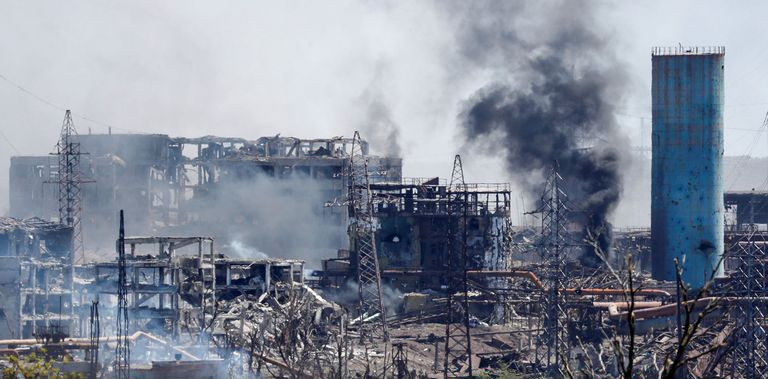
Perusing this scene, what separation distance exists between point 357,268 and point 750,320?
2403 cm

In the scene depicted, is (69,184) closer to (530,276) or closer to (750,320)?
(530,276)

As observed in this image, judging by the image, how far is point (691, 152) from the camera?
5112 centimetres

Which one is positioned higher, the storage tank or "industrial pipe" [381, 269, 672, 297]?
the storage tank

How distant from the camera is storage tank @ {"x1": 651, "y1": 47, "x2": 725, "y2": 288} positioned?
51.2 meters

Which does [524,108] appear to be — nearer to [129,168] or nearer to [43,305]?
[129,168]

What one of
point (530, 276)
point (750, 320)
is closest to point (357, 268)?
point (530, 276)

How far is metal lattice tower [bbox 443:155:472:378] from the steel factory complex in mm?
166

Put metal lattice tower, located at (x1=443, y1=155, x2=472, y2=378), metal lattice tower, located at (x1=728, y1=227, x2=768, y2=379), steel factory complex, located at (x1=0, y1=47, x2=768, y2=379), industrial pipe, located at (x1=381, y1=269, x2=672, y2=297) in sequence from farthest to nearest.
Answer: industrial pipe, located at (x1=381, y1=269, x2=672, y2=297)
metal lattice tower, located at (x1=443, y1=155, x2=472, y2=378)
steel factory complex, located at (x1=0, y1=47, x2=768, y2=379)
metal lattice tower, located at (x1=728, y1=227, x2=768, y2=379)

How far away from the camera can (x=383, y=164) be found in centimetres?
7838

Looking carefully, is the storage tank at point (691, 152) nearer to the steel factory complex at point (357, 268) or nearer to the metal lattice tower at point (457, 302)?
the steel factory complex at point (357, 268)

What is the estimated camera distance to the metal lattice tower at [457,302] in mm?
36659

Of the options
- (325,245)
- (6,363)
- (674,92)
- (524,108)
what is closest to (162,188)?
(325,245)

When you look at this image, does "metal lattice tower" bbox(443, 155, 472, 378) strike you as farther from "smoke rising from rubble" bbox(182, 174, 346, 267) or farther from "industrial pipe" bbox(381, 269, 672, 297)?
"smoke rising from rubble" bbox(182, 174, 346, 267)

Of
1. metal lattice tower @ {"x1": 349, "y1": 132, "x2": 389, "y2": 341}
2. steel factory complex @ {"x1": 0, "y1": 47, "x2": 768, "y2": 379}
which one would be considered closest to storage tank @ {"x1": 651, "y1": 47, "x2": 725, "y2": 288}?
steel factory complex @ {"x1": 0, "y1": 47, "x2": 768, "y2": 379}
